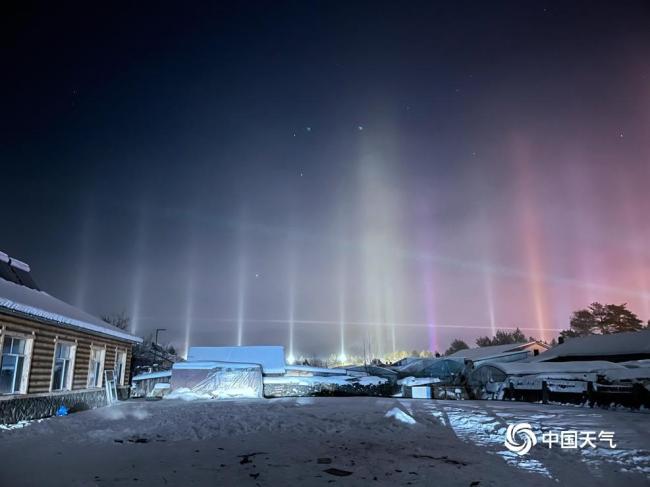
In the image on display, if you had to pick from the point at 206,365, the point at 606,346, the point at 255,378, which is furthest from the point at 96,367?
the point at 606,346

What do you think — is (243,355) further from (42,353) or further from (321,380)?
(42,353)

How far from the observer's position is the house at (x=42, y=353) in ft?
42.8

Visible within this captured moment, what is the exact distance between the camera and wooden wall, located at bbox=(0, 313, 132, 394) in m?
13.6

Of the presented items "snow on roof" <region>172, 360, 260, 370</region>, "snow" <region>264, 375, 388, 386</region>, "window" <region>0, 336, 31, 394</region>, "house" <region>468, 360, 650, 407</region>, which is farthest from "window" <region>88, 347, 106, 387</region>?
"house" <region>468, 360, 650, 407</region>

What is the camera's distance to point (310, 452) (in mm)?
9383

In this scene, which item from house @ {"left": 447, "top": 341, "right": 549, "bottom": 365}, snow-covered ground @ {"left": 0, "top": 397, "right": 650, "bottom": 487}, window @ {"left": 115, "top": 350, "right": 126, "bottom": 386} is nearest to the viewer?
snow-covered ground @ {"left": 0, "top": 397, "right": 650, "bottom": 487}

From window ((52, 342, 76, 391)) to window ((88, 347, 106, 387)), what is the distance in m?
1.72

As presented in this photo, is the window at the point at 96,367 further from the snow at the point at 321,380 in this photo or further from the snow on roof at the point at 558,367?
the snow on roof at the point at 558,367

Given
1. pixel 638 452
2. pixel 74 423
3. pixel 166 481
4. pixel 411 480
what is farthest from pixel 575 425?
pixel 74 423

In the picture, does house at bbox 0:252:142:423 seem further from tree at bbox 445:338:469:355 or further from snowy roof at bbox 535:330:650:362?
tree at bbox 445:338:469:355

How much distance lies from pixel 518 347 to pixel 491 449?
3759 cm

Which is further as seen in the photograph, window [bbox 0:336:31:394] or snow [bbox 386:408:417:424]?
snow [bbox 386:408:417:424]

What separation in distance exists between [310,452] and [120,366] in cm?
1588

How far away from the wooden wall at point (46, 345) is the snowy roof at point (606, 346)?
29151 millimetres
